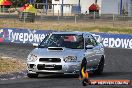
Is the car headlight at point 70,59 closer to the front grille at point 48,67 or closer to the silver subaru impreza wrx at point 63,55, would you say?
the silver subaru impreza wrx at point 63,55

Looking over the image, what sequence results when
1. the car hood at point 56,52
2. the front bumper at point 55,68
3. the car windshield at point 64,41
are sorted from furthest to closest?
the car windshield at point 64,41 → the car hood at point 56,52 → the front bumper at point 55,68

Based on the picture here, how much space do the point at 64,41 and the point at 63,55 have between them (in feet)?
4.05

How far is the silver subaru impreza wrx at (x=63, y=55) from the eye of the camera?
16.7 meters

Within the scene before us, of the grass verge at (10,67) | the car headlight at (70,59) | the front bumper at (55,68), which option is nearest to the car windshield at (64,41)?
the car headlight at (70,59)

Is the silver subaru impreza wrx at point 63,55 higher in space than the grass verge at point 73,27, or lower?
higher

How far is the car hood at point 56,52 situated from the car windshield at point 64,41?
38 centimetres

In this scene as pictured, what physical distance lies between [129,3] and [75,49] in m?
91.8

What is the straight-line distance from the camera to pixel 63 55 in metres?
16.8

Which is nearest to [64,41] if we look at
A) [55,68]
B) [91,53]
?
[91,53]

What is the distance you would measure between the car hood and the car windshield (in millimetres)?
380

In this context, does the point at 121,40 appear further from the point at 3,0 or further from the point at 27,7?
the point at 3,0

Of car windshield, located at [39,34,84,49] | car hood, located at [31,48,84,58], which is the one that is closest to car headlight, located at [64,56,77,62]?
car hood, located at [31,48,84,58]

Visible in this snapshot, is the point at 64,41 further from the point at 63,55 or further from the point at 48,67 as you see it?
the point at 48,67

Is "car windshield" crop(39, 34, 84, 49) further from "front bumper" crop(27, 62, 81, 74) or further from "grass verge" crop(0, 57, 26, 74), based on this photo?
"grass verge" crop(0, 57, 26, 74)
